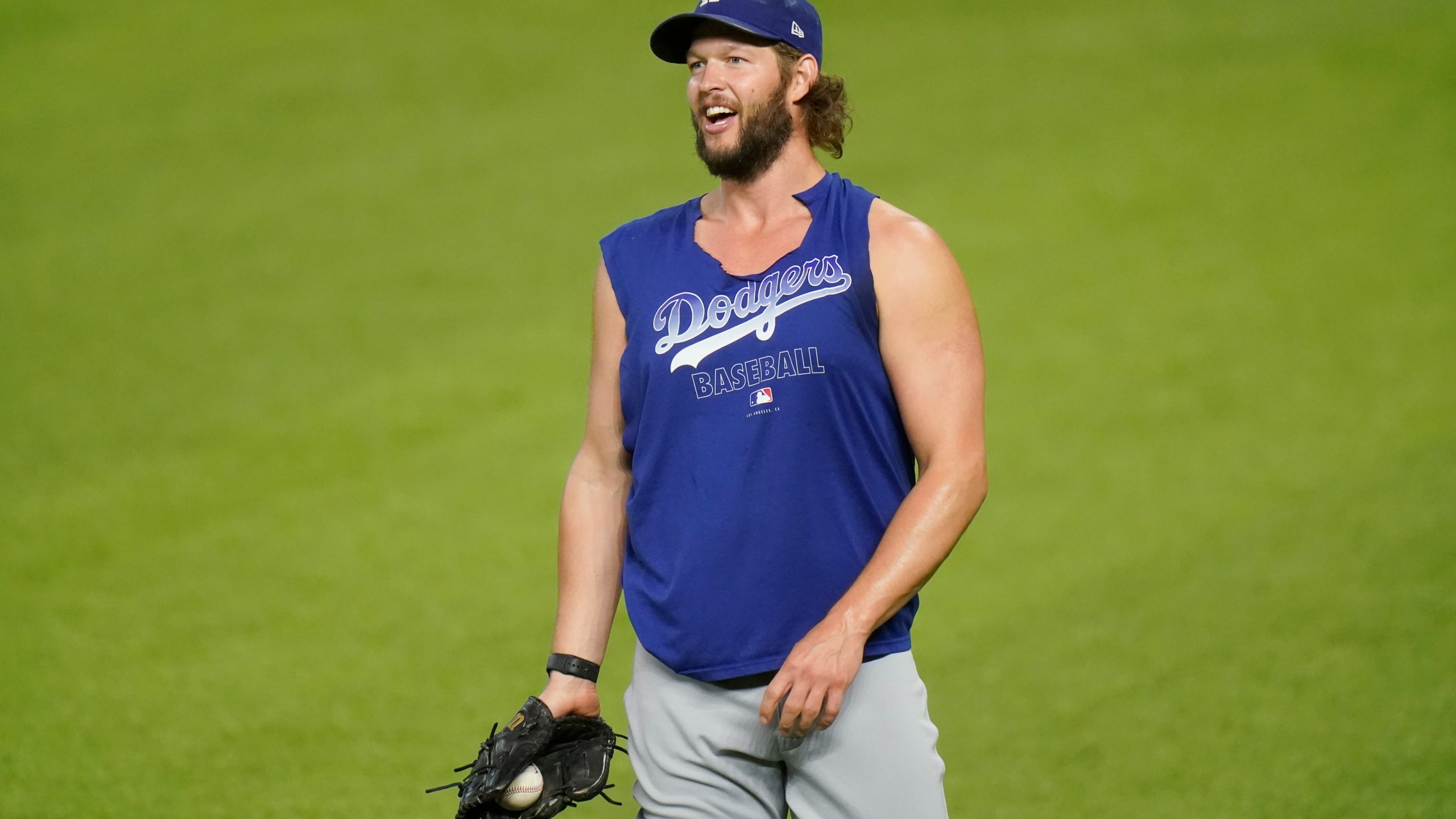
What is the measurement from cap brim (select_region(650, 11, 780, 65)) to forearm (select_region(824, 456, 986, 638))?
0.86 meters

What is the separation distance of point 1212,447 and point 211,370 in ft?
15.0

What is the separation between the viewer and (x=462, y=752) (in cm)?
497

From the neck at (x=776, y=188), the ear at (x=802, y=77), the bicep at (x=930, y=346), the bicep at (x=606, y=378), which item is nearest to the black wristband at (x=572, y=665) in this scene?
the bicep at (x=606, y=378)

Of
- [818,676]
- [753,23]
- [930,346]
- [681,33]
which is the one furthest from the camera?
[681,33]

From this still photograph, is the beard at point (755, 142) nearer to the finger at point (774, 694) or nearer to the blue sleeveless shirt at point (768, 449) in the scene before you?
the blue sleeveless shirt at point (768, 449)

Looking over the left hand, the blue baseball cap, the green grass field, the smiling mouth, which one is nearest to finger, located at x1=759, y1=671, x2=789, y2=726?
the left hand

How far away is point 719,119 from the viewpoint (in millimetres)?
2879

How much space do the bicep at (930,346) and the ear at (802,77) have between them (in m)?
0.38

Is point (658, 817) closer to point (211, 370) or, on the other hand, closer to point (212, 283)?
point (211, 370)

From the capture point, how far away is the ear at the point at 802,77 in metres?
2.92

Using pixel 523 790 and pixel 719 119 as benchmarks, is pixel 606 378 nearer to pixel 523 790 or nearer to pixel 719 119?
pixel 719 119

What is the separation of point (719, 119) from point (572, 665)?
106 cm

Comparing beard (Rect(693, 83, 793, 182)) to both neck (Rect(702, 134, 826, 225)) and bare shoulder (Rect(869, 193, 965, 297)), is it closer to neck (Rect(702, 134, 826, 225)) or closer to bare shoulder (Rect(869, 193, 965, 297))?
neck (Rect(702, 134, 826, 225))

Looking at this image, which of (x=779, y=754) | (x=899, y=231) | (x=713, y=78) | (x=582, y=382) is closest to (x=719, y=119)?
(x=713, y=78)
